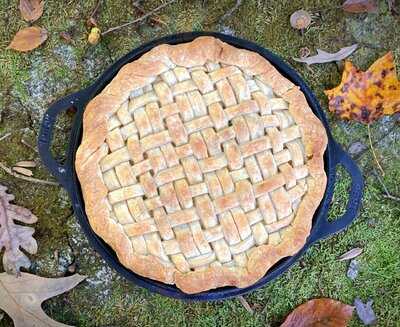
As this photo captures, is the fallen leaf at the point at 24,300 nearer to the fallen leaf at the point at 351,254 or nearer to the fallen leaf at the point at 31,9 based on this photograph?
the fallen leaf at the point at 31,9

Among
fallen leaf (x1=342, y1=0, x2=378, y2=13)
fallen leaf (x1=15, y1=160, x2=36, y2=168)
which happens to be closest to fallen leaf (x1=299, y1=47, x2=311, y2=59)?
fallen leaf (x1=342, y1=0, x2=378, y2=13)

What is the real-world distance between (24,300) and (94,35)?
0.73 m

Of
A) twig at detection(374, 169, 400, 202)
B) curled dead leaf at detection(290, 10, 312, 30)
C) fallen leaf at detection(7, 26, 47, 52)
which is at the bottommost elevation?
twig at detection(374, 169, 400, 202)

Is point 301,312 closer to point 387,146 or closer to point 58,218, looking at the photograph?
point 387,146

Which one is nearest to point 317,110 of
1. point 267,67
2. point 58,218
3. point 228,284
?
point 267,67

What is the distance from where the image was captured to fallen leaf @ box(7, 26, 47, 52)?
5.74ft

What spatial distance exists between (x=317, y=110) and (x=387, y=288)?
583 millimetres

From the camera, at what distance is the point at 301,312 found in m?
1.79

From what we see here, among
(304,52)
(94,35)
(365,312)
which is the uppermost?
(94,35)

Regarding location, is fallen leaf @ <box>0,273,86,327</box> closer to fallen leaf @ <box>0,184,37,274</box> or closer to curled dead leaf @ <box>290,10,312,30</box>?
fallen leaf @ <box>0,184,37,274</box>

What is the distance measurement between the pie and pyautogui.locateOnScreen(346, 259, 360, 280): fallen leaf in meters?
0.34

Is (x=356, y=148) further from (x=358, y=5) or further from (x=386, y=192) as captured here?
(x=358, y=5)

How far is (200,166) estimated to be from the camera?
1511 mm

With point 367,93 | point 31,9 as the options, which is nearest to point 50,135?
point 31,9
